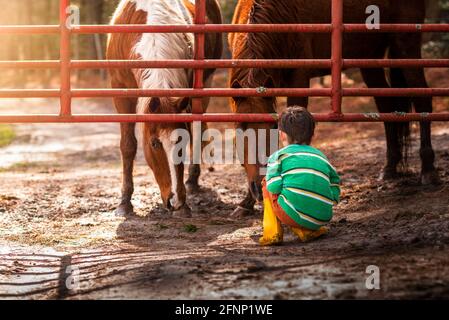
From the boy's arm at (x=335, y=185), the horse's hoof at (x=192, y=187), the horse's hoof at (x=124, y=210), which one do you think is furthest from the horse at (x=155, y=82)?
the boy's arm at (x=335, y=185)

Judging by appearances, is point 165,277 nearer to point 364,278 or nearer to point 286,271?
point 286,271

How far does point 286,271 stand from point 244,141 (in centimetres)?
231

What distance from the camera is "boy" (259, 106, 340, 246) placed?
4.82 metres

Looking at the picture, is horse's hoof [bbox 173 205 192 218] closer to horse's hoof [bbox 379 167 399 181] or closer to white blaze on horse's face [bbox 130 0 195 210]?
white blaze on horse's face [bbox 130 0 195 210]

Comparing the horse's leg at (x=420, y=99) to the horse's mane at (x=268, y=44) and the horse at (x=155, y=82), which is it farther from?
the horse at (x=155, y=82)

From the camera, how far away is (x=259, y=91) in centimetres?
606

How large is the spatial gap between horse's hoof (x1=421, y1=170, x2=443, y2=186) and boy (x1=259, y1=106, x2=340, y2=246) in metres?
2.21

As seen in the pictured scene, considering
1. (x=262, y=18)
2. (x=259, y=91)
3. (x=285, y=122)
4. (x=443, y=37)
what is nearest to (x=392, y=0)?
(x=262, y=18)

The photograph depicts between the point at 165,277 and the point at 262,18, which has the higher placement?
the point at 262,18

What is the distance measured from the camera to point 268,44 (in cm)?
659

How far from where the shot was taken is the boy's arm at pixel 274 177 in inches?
193

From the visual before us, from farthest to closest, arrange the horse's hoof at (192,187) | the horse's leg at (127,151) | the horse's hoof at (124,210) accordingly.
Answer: the horse's hoof at (192,187)
the horse's leg at (127,151)
the horse's hoof at (124,210)

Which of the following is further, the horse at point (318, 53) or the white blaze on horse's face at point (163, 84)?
the horse at point (318, 53)
